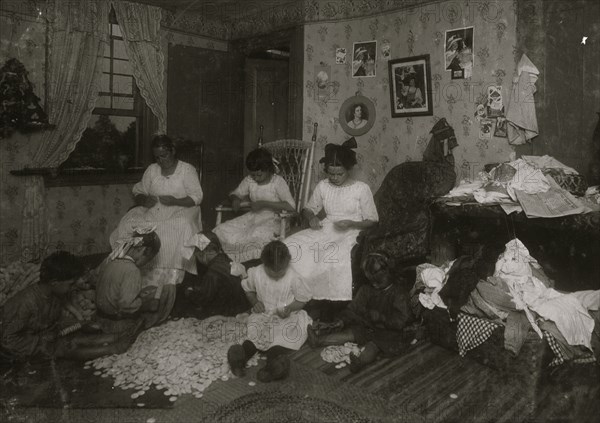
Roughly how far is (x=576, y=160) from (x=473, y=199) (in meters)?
0.81

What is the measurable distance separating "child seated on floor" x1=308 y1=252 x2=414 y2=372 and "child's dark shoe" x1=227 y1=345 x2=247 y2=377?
514 mm

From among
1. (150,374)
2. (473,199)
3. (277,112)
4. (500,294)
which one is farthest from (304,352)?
(277,112)

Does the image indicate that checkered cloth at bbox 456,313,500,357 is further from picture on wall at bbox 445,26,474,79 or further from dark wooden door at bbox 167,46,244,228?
dark wooden door at bbox 167,46,244,228

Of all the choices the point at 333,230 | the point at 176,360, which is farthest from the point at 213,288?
the point at 333,230

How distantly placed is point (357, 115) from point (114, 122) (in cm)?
233

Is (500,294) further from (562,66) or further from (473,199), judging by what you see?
(562,66)

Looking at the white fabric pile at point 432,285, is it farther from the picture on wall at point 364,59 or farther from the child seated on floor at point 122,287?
the picture on wall at point 364,59

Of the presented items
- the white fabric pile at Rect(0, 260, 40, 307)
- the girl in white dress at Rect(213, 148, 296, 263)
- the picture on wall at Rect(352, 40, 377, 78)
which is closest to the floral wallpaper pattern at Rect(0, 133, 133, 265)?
the white fabric pile at Rect(0, 260, 40, 307)

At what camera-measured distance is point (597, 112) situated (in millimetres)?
2967

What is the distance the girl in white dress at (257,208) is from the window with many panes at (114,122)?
1.37 metres

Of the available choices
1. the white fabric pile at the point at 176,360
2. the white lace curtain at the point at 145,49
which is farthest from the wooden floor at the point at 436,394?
the white lace curtain at the point at 145,49

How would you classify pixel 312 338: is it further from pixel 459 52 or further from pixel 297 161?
pixel 459 52

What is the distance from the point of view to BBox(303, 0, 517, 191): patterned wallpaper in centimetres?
360

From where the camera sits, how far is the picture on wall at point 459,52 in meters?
3.75
